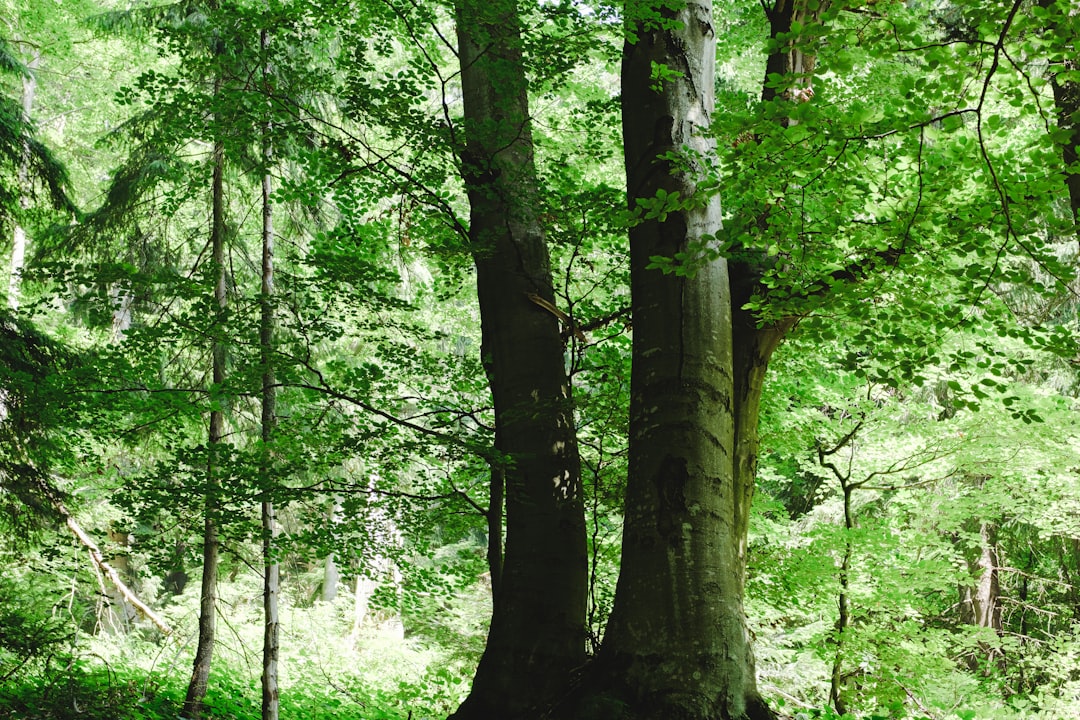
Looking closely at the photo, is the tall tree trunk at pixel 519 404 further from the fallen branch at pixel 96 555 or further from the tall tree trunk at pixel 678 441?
the fallen branch at pixel 96 555

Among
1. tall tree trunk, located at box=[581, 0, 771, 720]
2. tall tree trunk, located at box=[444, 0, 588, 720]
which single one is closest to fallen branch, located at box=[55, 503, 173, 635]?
tall tree trunk, located at box=[444, 0, 588, 720]

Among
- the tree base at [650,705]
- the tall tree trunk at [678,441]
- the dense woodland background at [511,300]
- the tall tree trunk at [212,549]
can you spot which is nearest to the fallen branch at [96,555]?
the dense woodland background at [511,300]

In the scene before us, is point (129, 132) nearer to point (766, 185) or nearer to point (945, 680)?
point (766, 185)

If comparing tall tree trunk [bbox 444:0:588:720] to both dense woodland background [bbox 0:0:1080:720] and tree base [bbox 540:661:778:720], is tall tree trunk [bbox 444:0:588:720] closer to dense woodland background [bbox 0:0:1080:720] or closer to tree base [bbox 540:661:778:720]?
dense woodland background [bbox 0:0:1080:720]

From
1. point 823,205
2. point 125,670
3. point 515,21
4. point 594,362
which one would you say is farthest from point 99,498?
point 823,205

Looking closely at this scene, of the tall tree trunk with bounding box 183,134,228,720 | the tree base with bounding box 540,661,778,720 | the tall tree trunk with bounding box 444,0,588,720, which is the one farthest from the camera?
the tall tree trunk with bounding box 183,134,228,720

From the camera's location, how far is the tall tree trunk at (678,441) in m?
2.80

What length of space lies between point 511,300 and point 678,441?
1.46m

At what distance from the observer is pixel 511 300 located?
165 inches

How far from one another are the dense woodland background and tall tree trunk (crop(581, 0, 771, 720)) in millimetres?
83

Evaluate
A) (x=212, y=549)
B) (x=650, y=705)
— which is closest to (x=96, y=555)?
(x=212, y=549)

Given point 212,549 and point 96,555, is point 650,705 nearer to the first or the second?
point 96,555

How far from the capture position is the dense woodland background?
2.90 metres

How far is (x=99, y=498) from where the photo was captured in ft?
37.4
